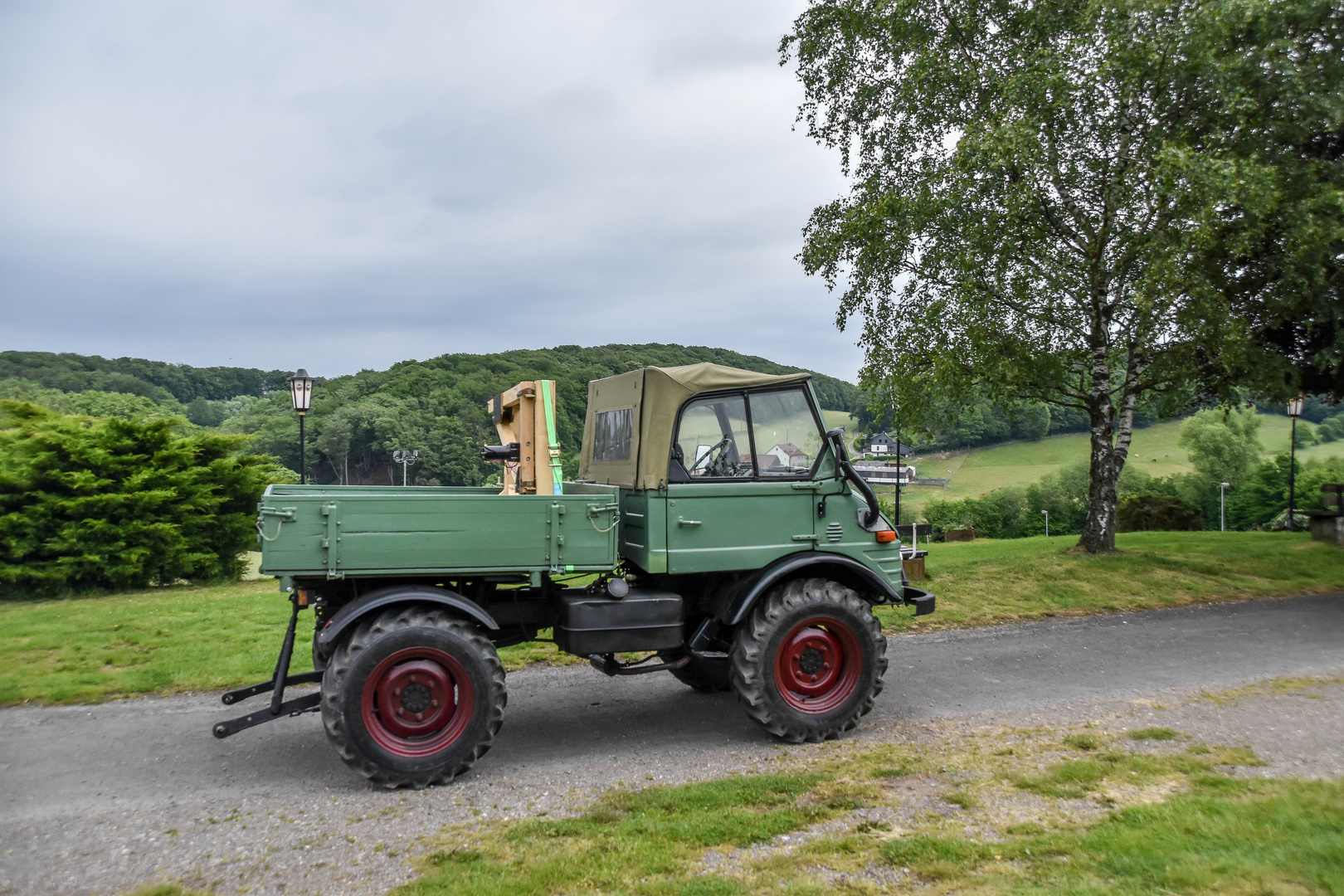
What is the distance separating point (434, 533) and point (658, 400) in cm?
183

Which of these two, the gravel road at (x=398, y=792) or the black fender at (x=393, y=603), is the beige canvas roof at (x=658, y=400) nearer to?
the black fender at (x=393, y=603)

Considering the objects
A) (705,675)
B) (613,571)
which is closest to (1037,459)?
(705,675)

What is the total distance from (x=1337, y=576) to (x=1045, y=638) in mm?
8137

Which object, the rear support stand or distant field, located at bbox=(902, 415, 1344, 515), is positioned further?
distant field, located at bbox=(902, 415, 1344, 515)

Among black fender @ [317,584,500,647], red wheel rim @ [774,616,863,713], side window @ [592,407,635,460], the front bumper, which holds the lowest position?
red wheel rim @ [774,616,863,713]

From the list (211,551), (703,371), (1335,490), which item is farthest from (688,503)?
(1335,490)

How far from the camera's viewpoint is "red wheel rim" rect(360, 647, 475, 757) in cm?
523

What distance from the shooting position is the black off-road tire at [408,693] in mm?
5086

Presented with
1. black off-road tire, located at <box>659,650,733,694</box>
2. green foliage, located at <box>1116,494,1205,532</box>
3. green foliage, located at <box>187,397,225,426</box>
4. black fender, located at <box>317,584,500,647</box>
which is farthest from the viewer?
green foliage, located at <box>187,397,225,426</box>

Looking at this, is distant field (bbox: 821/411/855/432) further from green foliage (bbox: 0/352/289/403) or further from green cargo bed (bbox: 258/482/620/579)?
green foliage (bbox: 0/352/289/403)

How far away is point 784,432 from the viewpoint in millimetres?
6391

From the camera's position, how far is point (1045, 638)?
10109mm

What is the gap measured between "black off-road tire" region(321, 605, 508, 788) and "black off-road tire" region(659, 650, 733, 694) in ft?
6.73

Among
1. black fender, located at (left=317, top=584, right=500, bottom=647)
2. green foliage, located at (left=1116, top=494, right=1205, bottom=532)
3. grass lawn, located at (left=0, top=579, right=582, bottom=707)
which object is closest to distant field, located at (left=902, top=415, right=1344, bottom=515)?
green foliage, located at (left=1116, top=494, right=1205, bottom=532)
